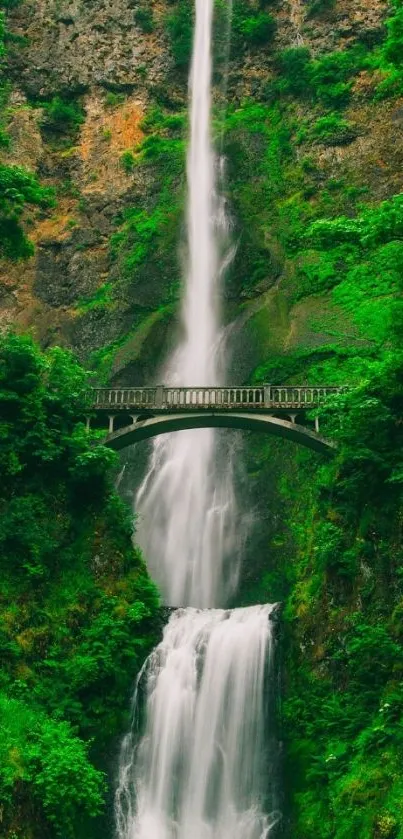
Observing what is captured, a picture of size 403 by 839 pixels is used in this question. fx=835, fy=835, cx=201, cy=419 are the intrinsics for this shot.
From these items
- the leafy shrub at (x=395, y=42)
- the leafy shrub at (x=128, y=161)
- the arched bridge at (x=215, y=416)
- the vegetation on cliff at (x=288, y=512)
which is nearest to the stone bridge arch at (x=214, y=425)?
the arched bridge at (x=215, y=416)

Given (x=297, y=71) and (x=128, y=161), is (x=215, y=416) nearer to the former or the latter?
(x=128, y=161)

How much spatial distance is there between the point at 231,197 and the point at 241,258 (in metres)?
3.95

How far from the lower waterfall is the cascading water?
0.02m

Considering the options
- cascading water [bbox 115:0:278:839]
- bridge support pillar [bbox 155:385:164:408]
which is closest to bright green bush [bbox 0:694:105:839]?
cascading water [bbox 115:0:278:839]

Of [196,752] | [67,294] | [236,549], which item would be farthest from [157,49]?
[196,752]

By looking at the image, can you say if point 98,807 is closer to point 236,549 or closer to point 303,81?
point 236,549

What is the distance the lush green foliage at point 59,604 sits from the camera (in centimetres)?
1381

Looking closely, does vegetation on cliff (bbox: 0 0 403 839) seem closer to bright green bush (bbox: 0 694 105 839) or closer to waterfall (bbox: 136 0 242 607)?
bright green bush (bbox: 0 694 105 839)

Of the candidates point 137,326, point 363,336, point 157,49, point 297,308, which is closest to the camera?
point 363,336

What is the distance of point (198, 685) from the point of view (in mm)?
17656

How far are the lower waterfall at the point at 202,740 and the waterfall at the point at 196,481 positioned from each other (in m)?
5.59

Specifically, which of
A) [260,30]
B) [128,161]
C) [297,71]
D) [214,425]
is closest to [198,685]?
[214,425]

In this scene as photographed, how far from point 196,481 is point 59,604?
9.71 meters

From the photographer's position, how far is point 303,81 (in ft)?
119
